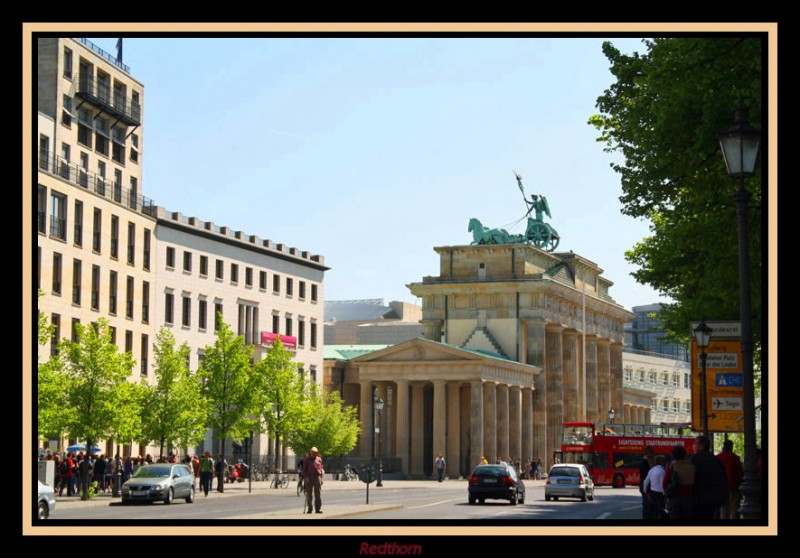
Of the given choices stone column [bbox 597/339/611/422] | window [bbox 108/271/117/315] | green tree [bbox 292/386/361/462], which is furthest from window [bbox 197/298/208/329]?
stone column [bbox 597/339/611/422]

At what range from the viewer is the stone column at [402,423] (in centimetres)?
11000

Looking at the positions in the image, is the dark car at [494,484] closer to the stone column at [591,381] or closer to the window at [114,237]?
the window at [114,237]

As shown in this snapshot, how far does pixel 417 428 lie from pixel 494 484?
6630cm

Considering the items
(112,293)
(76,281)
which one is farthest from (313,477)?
(112,293)

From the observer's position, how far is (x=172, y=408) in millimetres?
62281

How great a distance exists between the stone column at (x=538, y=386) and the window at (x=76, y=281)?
5532cm

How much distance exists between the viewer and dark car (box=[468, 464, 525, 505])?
158ft

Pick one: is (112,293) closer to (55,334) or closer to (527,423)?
(55,334)

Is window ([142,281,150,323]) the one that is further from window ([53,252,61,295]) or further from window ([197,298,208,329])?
window ([53,252,61,295])

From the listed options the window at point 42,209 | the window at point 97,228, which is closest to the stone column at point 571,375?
the window at point 97,228
